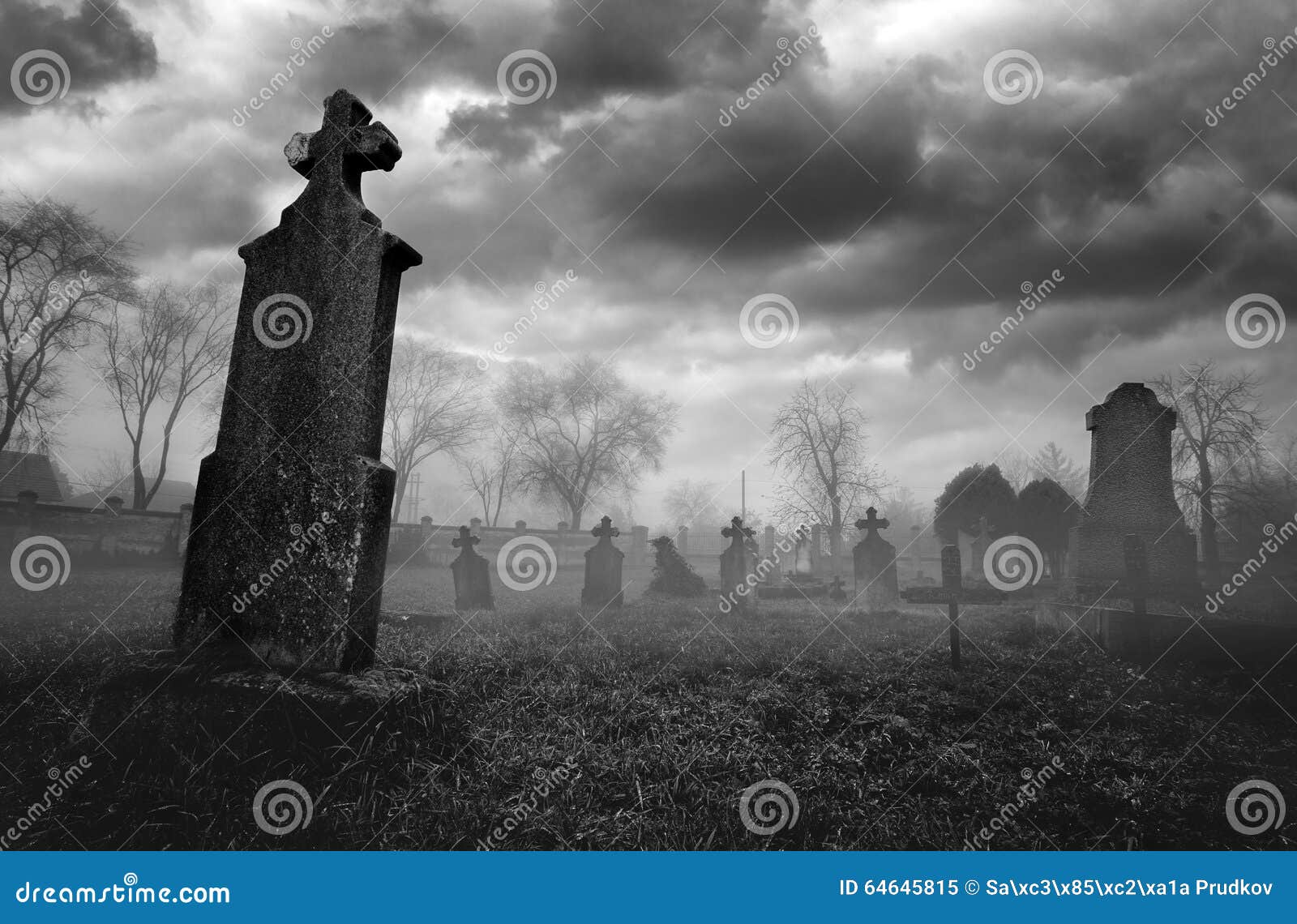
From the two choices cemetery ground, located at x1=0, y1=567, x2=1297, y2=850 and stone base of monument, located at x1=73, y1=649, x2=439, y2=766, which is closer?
cemetery ground, located at x1=0, y1=567, x2=1297, y2=850

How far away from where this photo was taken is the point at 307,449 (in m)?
3.47

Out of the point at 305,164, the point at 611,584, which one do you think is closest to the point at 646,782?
the point at 305,164

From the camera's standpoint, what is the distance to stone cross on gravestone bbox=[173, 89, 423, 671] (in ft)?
10.9

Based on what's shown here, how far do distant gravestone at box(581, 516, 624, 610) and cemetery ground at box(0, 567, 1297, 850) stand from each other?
7.47m

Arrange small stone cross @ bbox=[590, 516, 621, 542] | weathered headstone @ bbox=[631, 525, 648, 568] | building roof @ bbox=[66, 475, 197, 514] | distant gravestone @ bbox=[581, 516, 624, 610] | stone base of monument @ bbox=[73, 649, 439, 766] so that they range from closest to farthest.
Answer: stone base of monument @ bbox=[73, 649, 439, 766] → distant gravestone @ bbox=[581, 516, 624, 610] → small stone cross @ bbox=[590, 516, 621, 542] → weathered headstone @ bbox=[631, 525, 648, 568] → building roof @ bbox=[66, 475, 197, 514]

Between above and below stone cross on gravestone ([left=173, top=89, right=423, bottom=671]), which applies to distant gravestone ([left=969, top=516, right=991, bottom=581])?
above

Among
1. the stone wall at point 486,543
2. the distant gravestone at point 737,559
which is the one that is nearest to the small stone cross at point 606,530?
the distant gravestone at point 737,559

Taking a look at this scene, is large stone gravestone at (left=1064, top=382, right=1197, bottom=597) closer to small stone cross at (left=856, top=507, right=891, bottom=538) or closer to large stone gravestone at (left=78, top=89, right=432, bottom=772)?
small stone cross at (left=856, top=507, right=891, bottom=538)

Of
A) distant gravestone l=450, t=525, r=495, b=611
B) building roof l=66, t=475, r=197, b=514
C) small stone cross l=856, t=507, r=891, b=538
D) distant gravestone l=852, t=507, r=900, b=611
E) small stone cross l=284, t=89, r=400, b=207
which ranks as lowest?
distant gravestone l=450, t=525, r=495, b=611

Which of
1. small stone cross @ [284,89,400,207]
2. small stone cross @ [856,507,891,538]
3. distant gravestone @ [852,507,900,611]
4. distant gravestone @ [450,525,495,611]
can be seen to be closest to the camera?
small stone cross @ [284,89,400,207]

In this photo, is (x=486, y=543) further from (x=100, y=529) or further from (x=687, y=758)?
(x=687, y=758)

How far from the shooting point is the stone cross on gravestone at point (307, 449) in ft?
10.9

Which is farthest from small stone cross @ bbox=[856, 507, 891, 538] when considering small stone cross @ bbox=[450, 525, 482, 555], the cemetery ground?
small stone cross @ bbox=[450, 525, 482, 555]

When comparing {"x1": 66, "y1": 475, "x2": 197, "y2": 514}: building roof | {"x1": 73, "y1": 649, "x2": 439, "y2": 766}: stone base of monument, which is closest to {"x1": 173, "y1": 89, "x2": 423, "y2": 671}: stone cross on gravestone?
{"x1": 73, "y1": 649, "x2": 439, "y2": 766}: stone base of monument
